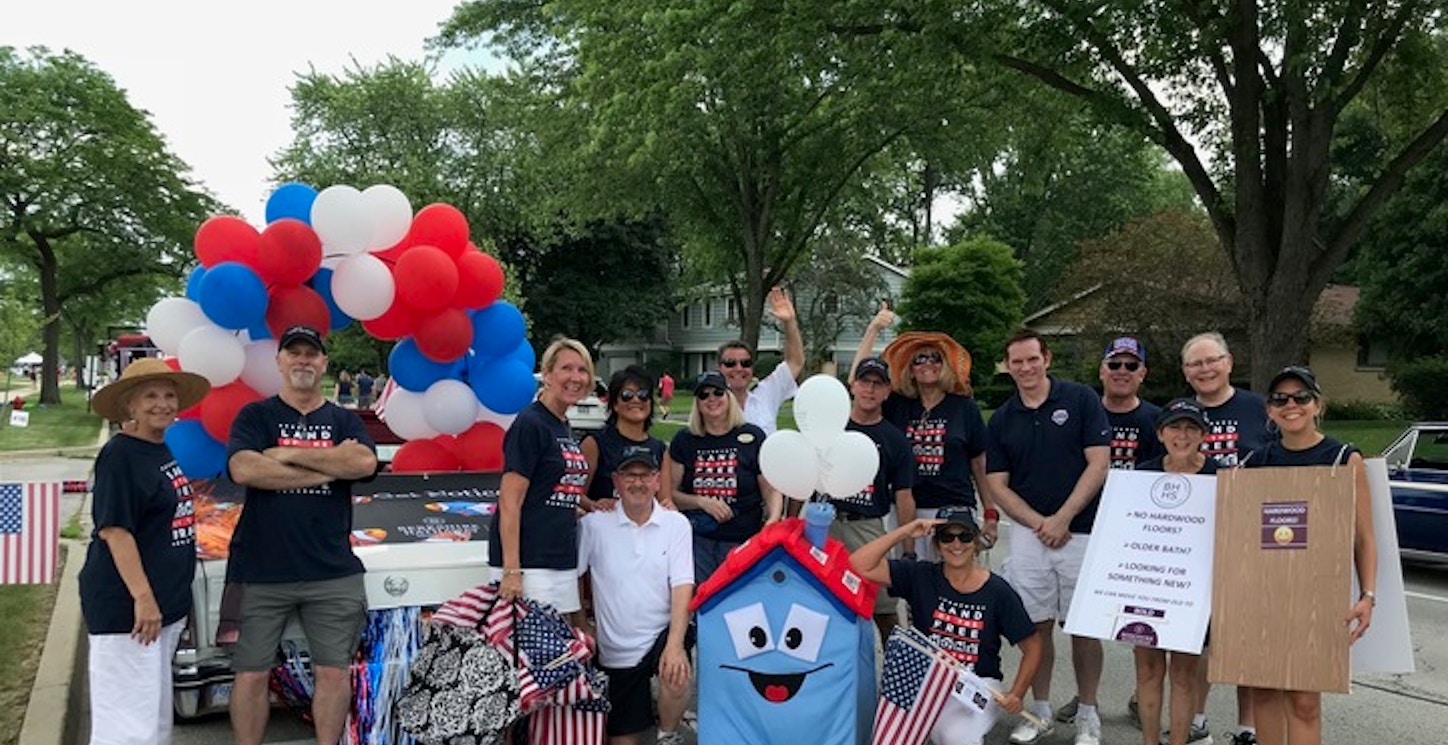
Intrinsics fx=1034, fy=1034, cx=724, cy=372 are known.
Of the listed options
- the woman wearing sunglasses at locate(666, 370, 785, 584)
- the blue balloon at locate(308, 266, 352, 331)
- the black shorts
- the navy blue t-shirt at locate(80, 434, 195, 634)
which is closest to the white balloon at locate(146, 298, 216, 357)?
the blue balloon at locate(308, 266, 352, 331)

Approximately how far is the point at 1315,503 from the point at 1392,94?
11467mm

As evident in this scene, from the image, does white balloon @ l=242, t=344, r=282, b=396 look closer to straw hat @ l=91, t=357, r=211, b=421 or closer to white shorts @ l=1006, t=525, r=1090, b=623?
straw hat @ l=91, t=357, r=211, b=421

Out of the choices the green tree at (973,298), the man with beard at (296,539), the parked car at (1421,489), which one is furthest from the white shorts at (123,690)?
the green tree at (973,298)

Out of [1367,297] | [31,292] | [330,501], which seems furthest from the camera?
[31,292]

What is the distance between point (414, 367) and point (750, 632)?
341cm

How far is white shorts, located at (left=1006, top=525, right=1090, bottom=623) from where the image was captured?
15.3 feet

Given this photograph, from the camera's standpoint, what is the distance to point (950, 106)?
676 inches

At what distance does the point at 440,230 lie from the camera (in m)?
6.45

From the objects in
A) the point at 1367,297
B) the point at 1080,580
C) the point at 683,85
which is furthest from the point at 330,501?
the point at 1367,297

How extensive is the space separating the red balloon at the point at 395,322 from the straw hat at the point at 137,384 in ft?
7.18

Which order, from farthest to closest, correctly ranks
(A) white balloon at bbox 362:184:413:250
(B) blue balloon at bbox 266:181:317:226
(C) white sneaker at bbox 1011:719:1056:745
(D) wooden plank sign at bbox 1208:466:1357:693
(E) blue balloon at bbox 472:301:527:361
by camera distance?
1. (E) blue balloon at bbox 472:301:527:361
2. (B) blue balloon at bbox 266:181:317:226
3. (A) white balloon at bbox 362:184:413:250
4. (C) white sneaker at bbox 1011:719:1056:745
5. (D) wooden plank sign at bbox 1208:466:1357:693

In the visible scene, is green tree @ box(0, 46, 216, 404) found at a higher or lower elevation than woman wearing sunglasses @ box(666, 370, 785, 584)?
higher

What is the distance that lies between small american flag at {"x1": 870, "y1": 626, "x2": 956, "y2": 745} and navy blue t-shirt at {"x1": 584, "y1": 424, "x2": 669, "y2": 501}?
1.34m

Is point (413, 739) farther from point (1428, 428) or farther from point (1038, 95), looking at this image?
point (1038, 95)
